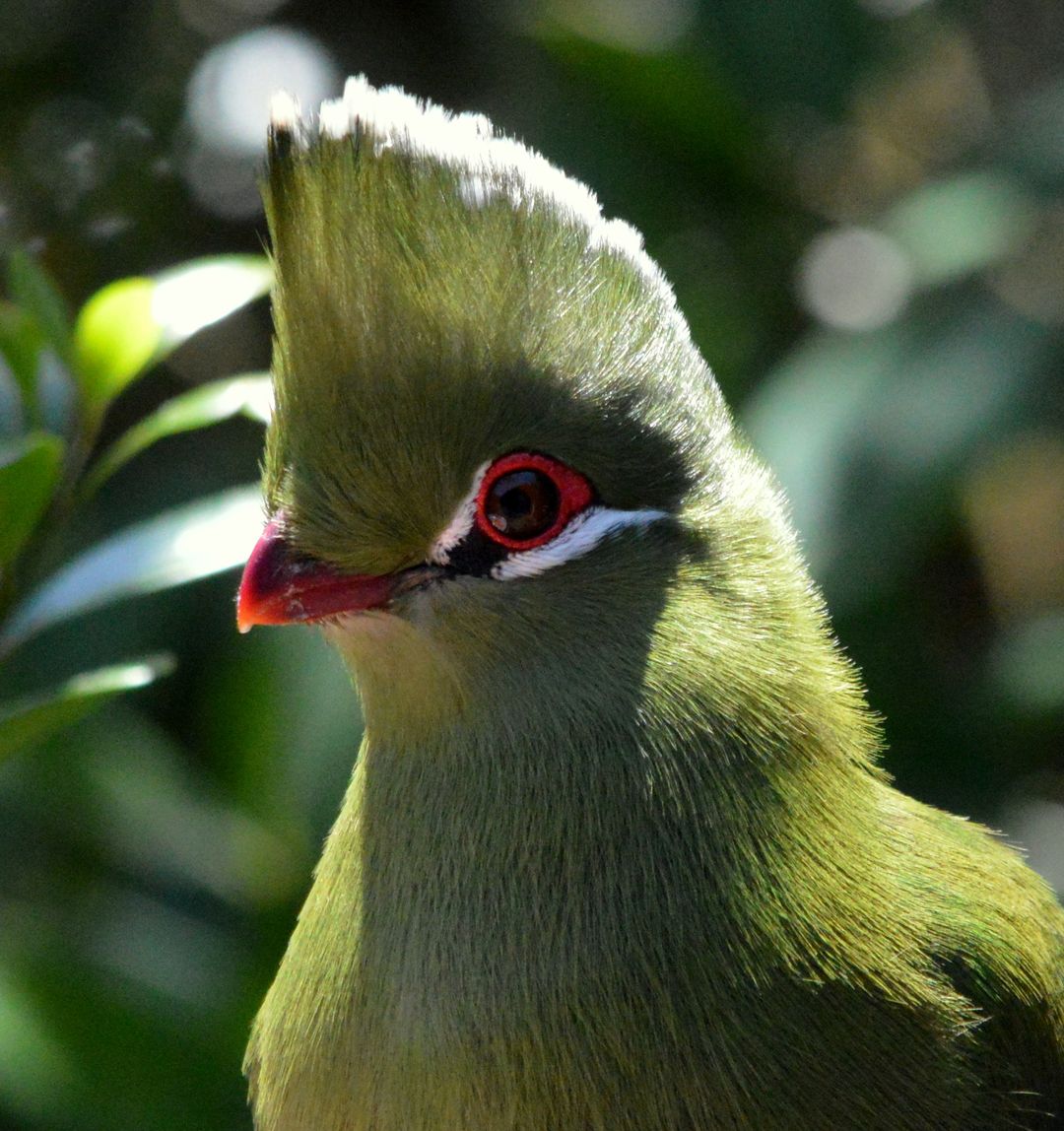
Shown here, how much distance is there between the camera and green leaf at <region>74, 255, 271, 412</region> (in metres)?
1.94

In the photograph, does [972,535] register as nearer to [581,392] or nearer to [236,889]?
[236,889]

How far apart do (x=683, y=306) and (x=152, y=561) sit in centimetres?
219

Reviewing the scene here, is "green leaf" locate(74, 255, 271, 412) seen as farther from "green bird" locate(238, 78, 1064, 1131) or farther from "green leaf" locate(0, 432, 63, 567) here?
"green leaf" locate(0, 432, 63, 567)

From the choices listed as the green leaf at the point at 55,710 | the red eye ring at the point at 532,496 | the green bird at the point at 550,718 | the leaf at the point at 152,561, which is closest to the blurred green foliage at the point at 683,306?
the leaf at the point at 152,561

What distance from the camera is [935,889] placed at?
6.36ft

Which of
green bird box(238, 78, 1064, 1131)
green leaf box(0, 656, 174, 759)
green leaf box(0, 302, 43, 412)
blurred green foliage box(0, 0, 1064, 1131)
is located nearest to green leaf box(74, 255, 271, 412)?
green leaf box(0, 302, 43, 412)

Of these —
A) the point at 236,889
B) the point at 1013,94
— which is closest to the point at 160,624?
the point at 236,889

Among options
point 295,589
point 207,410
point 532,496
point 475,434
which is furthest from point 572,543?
point 207,410

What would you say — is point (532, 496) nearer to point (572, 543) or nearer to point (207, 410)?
point (572, 543)

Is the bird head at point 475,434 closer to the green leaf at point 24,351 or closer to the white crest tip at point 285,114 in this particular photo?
the white crest tip at point 285,114

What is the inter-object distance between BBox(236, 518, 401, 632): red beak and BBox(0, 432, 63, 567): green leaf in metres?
0.31

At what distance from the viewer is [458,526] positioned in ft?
5.94

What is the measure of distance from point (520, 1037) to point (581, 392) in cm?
74

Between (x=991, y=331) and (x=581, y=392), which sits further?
(x=991, y=331)
